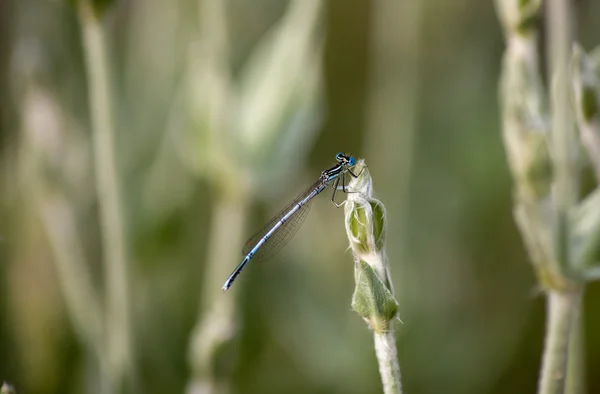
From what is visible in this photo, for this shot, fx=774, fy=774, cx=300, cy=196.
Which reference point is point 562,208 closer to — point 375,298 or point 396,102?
point 375,298

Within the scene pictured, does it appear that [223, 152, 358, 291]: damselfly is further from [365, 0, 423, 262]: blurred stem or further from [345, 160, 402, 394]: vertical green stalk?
[345, 160, 402, 394]: vertical green stalk

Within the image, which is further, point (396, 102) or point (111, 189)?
point (396, 102)

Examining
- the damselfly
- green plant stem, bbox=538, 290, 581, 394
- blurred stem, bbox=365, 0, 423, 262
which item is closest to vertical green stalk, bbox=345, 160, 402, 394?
green plant stem, bbox=538, 290, 581, 394

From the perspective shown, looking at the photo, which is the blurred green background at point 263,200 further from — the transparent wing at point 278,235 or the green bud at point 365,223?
the green bud at point 365,223

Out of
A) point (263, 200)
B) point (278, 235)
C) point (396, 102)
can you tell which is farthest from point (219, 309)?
point (396, 102)

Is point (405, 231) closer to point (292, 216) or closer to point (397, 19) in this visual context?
point (292, 216)

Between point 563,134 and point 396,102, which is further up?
point 396,102

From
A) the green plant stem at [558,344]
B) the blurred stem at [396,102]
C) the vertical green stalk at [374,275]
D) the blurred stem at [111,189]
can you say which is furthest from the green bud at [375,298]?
the blurred stem at [396,102]

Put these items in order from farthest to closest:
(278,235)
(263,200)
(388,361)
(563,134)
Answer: (263,200) < (278,235) < (563,134) < (388,361)
